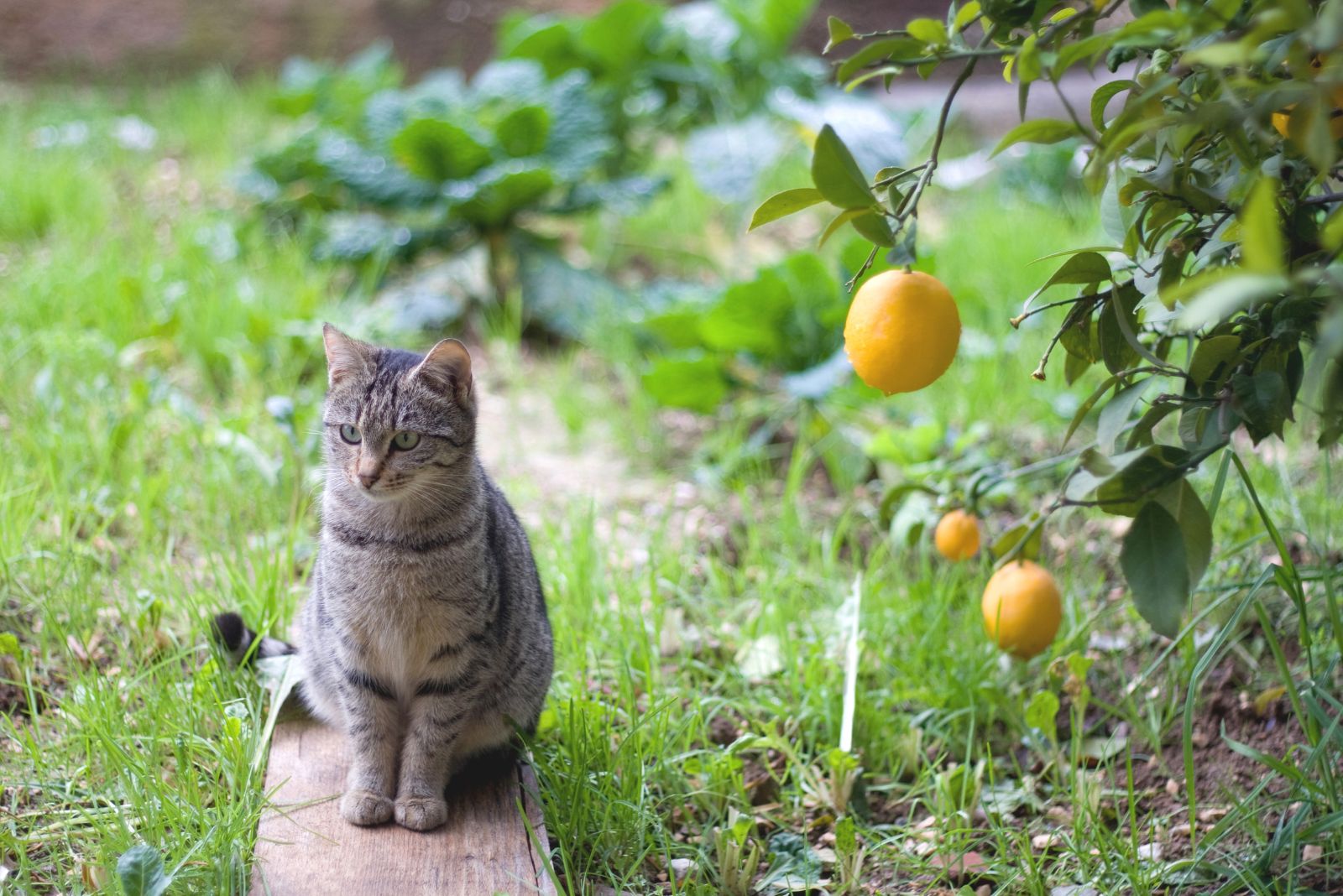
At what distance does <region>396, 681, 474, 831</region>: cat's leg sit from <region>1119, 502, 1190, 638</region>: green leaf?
3.37ft

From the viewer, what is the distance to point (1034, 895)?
174 cm

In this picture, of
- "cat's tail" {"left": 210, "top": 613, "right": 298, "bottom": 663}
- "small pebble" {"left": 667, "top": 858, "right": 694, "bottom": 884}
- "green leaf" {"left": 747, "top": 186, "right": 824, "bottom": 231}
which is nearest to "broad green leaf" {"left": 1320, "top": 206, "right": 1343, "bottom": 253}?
"green leaf" {"left": 747, "top": 186, "right": 824, "bottom": 231}

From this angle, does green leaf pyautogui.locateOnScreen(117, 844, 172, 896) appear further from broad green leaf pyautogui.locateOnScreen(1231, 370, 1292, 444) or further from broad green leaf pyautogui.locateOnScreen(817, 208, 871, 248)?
broad green leaf pyautogui.locateOnScreen(1231, 370, 1292, 444)

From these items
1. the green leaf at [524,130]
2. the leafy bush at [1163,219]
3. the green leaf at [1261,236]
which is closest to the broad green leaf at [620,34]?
the green leaf at [524,130]

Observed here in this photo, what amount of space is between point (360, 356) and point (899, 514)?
4.18 ft

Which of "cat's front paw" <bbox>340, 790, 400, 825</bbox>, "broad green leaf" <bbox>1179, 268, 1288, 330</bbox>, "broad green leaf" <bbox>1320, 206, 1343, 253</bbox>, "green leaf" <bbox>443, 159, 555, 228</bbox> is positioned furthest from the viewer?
"green leaf" <bbox>443, 159, 555, 228</bbox>

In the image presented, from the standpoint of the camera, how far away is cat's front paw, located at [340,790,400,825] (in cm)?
176

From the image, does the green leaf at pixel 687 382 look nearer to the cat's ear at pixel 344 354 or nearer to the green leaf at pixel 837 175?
the cat's ear at pixel 344 354

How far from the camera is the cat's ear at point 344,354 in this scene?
193cm

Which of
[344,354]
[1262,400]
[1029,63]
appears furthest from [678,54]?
[1029,63]

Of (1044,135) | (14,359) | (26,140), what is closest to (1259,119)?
(1044,135)

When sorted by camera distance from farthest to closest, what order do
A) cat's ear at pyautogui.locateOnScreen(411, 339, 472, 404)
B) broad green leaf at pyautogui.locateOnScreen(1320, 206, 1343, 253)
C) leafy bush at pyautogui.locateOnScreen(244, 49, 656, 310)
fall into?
leafy bush at pyautogui.locateOnScreen(244, 49, 656, 310)
cat's ear at pyautogui.locateOnScreen(411, 339, 472, 404)
broad green leaf at pyautogui.locateOnScreen(1320, 206, 1343, 253)

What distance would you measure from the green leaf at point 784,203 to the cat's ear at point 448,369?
66cm

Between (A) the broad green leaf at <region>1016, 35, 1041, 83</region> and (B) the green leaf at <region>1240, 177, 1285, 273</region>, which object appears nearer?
(B) the green leaf at <region>1240, 177, 1285, 273</region>
